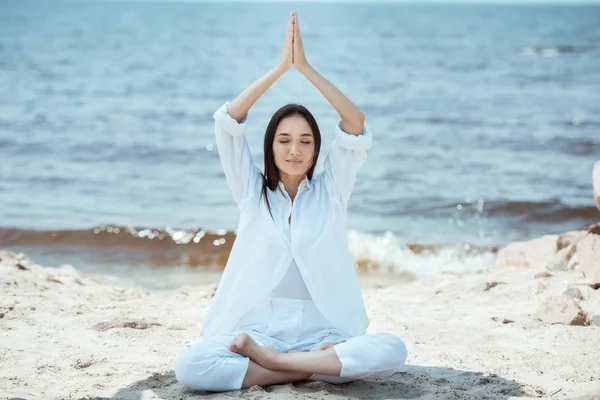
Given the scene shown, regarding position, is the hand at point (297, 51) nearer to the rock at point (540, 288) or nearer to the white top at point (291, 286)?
the white top at point (291, 286)

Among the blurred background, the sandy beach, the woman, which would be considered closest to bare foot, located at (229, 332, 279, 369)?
the woman

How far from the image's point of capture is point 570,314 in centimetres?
474

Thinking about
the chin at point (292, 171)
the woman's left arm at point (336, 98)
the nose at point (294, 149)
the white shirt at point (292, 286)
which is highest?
the woman's left arm at point (336, 98)

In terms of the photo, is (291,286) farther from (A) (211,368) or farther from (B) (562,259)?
(B) (562,259)

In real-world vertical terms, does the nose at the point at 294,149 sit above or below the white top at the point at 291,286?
above

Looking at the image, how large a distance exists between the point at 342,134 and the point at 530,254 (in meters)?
3.81

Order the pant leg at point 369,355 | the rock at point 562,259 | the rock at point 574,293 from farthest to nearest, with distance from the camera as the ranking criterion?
the rock at point 562,259, the rock at point 574,293, the pant leg at point 369,355

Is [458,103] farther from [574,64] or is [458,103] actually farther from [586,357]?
[586,357]

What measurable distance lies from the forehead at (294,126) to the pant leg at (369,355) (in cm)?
102

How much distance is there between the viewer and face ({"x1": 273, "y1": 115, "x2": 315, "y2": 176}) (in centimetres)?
385

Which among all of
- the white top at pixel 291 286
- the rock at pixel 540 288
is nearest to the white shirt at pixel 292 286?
the white top at pixel 291 286

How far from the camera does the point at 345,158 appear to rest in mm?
3891

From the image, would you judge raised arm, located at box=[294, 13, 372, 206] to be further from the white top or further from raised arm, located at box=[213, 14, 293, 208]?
the white top

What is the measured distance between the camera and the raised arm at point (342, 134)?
3.82 m
